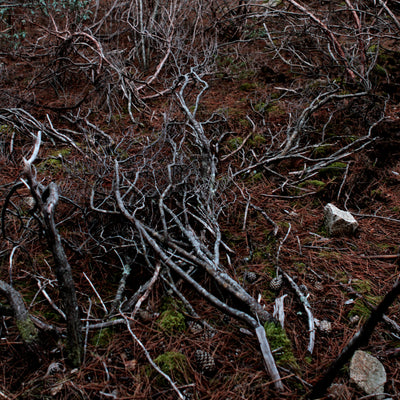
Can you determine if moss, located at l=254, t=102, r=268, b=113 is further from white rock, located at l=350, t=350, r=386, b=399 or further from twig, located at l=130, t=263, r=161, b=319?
white rock, located at l=350, t=350, r=386, b=399

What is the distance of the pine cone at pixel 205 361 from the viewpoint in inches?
62.2

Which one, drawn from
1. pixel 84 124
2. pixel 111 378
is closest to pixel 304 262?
pixel 111 378

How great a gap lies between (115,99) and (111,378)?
387 centimetres

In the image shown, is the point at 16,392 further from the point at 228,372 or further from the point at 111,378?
the point at 228,372

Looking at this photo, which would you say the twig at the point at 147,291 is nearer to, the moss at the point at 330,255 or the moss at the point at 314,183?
the moss at the point at 330,255

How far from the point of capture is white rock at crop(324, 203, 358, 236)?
240 centimetres

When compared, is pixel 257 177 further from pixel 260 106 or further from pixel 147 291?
pixel 147 291

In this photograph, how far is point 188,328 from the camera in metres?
1.80

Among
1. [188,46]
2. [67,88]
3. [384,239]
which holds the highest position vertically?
[188,46]

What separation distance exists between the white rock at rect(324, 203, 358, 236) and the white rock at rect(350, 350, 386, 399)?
3.46ft

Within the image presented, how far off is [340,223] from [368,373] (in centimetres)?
117

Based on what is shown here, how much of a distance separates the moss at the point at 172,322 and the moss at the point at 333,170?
211cm

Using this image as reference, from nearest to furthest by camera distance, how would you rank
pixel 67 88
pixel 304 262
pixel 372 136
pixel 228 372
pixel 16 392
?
1. pixel 16 392
2. pixel 228 372
3. pixel 304 262
4. pixel 372 136
5. pixel 67 88

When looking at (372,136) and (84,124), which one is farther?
(84,124)
